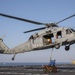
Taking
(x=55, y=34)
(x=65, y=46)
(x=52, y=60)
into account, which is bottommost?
(x=52, y=60)

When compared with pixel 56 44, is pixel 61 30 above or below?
above

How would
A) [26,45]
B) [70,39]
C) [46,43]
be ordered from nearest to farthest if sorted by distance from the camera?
1. [70,39]
2. [46,43]
3. [26,45]

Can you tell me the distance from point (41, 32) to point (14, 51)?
789 centimetres

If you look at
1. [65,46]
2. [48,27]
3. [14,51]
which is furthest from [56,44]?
[14,51]

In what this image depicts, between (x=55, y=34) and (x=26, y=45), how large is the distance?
7294 mm

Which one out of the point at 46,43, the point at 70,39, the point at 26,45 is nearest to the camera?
the point at 70,39

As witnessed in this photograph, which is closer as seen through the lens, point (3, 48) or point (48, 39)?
point (48, 39)

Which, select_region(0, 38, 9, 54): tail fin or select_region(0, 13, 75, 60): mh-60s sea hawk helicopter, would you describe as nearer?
select_region(0, 13, 75, 60): mh-60s sea hawk helicopter

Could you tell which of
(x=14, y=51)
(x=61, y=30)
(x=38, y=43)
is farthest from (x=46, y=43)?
(x=14, y=51)

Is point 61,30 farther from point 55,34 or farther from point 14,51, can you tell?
point 14,51

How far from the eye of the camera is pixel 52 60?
3594 centimetres

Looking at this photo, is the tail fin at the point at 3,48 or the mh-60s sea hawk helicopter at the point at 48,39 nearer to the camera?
the mh-60s sea hawk helicopter at the point at 48,39

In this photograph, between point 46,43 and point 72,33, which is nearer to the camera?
point 72,33

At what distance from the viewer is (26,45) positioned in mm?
38375
